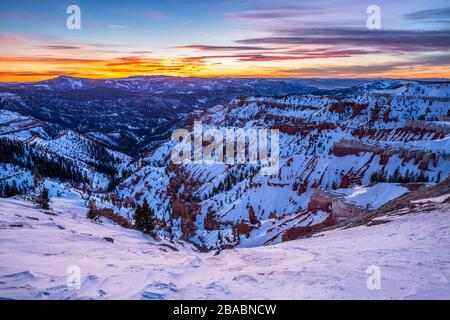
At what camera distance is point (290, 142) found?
516 feet

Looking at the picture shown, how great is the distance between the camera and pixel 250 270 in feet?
41.9

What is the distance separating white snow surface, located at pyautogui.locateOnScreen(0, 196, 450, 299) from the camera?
31.9 ft

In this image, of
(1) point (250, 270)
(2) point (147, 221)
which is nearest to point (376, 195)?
(2) point (147, 221)

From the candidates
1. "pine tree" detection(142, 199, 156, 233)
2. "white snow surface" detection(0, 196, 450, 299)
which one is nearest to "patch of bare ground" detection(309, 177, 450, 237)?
"white snow surface" detection(0, 196, 450, 299)

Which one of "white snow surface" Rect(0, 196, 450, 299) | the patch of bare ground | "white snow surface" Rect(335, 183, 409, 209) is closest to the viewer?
"white snow surface" Rect(0, 196, 450, 299)

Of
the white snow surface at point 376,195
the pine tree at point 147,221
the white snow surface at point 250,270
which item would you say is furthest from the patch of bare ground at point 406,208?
the pine tree at point 147,221

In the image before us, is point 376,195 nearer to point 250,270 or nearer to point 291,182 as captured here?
point 250,270

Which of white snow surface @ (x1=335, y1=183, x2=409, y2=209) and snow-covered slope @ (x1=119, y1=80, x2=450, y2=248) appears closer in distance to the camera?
white snow surface @ (x1=335, y1=183, x2=409, y2=209)

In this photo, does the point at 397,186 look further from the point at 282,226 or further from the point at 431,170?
the point at 431,170

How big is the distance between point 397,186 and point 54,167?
140150 mm

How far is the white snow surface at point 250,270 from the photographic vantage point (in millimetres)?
9719

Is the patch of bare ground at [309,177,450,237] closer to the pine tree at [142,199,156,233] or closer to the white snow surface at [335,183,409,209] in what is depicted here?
the white snow surface at [335,183,409,209]

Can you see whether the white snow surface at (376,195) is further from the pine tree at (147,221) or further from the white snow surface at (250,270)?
the white snow surface at (250,270)

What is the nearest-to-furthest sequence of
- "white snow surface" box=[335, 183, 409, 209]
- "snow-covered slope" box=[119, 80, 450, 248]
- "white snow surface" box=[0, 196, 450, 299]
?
"white snow surface" box=[0, 196, 450, 299], "white snow surface" box=[335, 183, 409, 209], "snow-covered slope" box=[119, 80, 450, 248]
